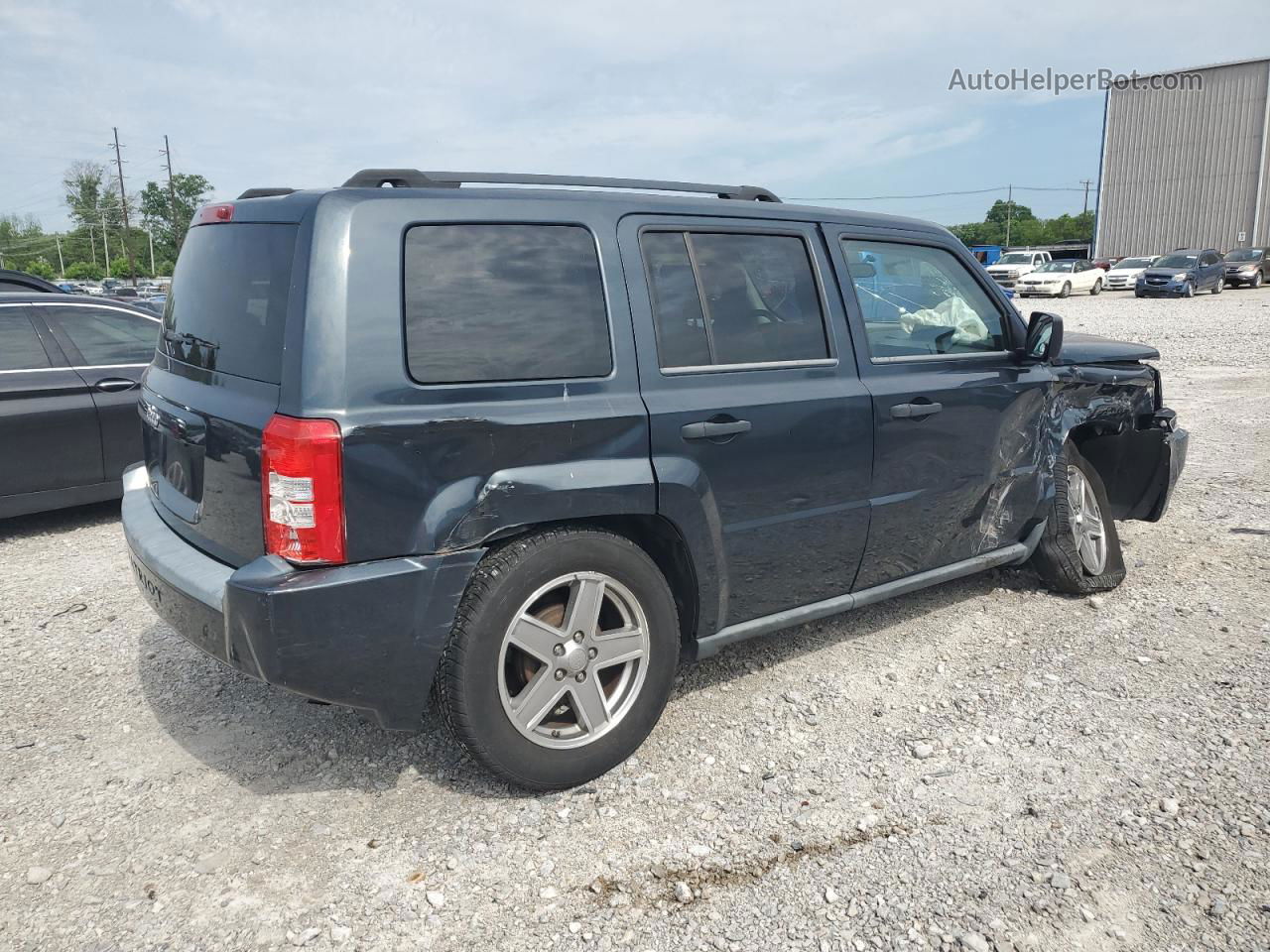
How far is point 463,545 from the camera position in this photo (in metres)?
2.79

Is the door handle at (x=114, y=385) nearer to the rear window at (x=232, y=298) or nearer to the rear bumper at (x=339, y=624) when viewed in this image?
the rear window at (x=232, y=298)

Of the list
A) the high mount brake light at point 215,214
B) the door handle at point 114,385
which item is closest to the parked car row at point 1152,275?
the door handle at point 114,385

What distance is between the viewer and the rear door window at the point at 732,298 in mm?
3279

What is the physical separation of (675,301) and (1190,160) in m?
57.5

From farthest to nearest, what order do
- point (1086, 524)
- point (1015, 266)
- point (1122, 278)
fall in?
Answer: 1. point (1015, 266)
2. point (1122, 278)
3. point (1086, 524)

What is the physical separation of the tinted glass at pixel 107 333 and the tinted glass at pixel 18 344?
18cm

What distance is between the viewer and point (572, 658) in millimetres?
3057

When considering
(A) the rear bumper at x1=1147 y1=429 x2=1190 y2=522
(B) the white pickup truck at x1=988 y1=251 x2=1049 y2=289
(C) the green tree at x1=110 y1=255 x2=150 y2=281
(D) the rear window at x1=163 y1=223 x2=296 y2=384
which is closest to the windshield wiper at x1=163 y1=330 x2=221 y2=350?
(D) the rear window at x1=163 y1=223 x2=296 y2=384

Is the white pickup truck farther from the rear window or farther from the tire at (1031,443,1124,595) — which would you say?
the rear window

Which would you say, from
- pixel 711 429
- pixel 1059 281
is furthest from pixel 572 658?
pixel 1059 281

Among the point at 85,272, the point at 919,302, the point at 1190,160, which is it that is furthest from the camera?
the point at 85,272

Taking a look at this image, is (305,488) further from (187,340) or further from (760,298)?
(760,298)

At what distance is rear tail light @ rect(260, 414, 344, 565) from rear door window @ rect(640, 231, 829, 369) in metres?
1.17

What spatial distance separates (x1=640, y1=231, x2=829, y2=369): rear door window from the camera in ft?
10.8
